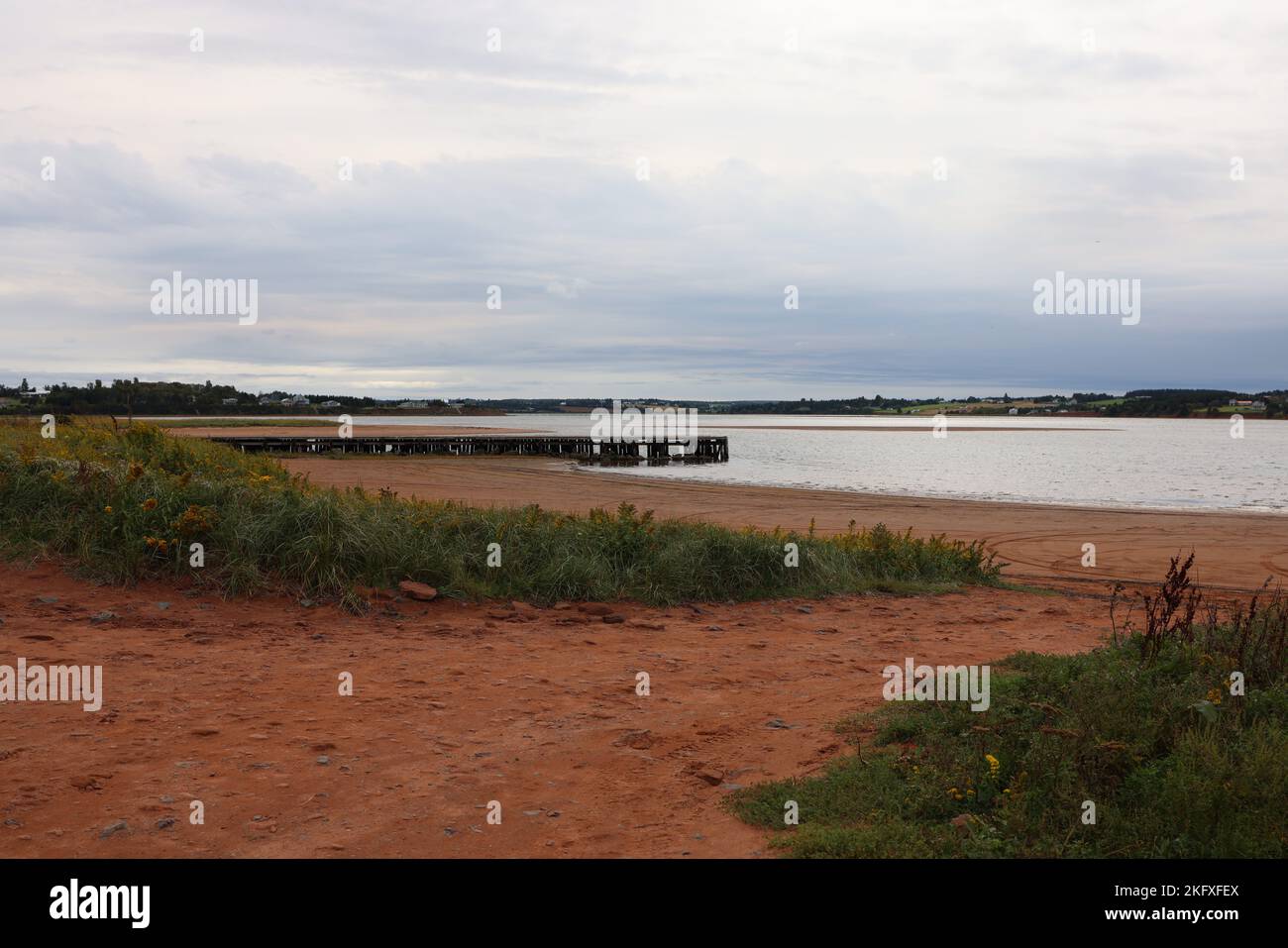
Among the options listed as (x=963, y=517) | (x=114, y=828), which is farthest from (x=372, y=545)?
(x=963, y=517)

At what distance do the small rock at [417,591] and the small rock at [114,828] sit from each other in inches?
224

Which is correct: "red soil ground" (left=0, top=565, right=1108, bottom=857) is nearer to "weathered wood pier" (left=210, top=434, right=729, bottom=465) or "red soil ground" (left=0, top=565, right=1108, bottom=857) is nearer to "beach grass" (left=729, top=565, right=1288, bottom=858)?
"beach grass" (left=729, top=565, right=1288, bottom=858)

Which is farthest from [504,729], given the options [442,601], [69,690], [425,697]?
[442,601]

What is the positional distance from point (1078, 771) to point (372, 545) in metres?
8.09

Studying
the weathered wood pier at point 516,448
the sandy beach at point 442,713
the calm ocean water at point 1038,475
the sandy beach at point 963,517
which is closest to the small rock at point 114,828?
the sandy beach at point 442,713

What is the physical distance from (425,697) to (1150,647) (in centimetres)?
533

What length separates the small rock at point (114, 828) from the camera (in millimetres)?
4668

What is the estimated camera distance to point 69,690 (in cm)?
702

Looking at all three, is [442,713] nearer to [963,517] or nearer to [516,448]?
[963,517]

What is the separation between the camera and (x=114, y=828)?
4.73 meters

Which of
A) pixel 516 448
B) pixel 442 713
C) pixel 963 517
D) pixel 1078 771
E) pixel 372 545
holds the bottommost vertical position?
pixel 963 517

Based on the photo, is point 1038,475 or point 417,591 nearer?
point 417,591

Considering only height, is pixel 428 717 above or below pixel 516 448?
below

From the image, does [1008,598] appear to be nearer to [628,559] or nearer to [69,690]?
[628,559]
